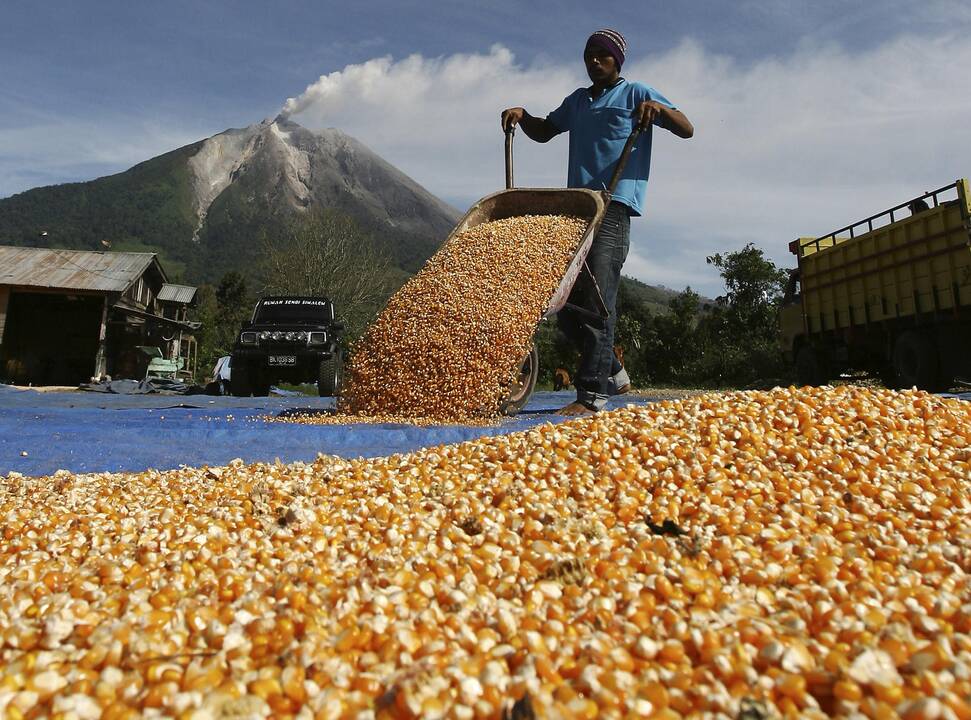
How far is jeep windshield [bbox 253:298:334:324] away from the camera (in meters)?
10.2

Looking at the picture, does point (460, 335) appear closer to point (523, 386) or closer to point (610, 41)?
point (523, 386)

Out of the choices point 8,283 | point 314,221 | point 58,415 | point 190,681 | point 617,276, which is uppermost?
point 314,221

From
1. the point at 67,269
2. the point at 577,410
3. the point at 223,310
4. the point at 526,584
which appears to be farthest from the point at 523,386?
the point at 223,310

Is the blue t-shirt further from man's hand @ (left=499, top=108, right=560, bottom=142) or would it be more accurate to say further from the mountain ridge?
the mountain ridge

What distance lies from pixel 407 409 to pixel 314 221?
27109 mm

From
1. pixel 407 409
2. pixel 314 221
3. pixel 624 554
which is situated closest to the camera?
pixel 624 554

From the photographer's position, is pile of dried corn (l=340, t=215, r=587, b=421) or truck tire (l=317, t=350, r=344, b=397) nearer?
pile of dried corn (l=340, t=215, r=587, b=421)

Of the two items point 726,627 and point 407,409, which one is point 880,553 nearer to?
point 726,627

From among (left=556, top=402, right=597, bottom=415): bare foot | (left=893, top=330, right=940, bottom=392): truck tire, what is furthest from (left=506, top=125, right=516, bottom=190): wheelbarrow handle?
(left=893, top=330, right=940, bottom=392): truck tire


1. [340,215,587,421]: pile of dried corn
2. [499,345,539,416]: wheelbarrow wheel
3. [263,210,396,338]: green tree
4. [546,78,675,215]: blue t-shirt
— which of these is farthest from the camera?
[263,210,396,338]: green tree

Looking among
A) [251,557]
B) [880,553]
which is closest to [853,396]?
[880,553]

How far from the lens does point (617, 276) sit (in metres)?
4.93

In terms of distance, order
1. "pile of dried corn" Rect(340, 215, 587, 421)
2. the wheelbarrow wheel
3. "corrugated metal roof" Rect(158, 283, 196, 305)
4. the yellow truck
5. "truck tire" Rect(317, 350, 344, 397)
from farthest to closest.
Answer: "corrugated metal roof" Rect(158, 283, 196, 305), "truck tire" Rect(317, 350, 344, 397), the yellow truck, the wheelbarrow wheel, "pile of dried corn" Rect(340, 215, 587, 421)

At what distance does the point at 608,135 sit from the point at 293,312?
661cm
